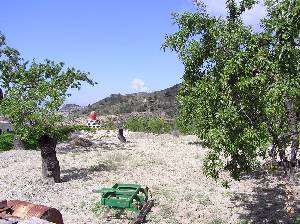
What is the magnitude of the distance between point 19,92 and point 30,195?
5.56m

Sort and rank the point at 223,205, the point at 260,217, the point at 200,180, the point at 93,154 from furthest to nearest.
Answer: the point at 93,154
the point at 200,180
the point at 223,205
the point at 260,217

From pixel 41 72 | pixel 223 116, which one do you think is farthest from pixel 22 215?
pixel 41 72

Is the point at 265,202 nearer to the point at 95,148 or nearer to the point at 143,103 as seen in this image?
the point at 95,148

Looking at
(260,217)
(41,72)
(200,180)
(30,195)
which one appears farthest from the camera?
(41,72)

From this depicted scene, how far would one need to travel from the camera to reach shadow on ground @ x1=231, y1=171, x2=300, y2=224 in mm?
16045

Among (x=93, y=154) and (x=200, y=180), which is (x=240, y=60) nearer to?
(x=200, y=180)

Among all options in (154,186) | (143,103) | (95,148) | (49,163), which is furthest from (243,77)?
(143,103)

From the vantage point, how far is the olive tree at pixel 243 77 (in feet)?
37.2

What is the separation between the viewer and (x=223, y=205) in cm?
1736

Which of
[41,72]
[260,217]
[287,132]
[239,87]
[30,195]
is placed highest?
[41,72]

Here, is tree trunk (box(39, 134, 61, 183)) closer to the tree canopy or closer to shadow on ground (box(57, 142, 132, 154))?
the tree canopy

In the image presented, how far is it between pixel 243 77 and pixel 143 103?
104212 mm

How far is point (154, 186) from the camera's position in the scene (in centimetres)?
1991

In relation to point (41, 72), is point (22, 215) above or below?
below
